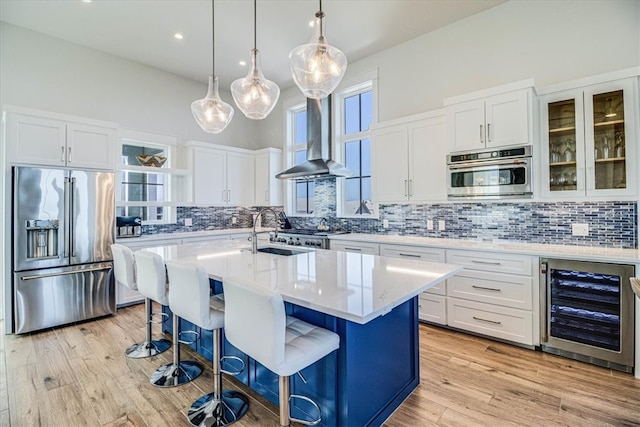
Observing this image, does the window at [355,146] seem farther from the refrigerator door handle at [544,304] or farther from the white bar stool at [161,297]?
the white bar stool at [161,297]

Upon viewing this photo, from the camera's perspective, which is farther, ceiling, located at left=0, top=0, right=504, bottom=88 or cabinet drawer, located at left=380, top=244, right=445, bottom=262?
ceiling, located at left=0, top=0, right=504, bottom=88

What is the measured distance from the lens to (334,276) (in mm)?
1865

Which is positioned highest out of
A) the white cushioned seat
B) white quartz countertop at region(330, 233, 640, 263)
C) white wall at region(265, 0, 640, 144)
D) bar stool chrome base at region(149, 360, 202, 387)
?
white wall at region(265, 0, 640, 144)

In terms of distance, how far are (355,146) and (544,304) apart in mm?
3282

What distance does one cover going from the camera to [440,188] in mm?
3566

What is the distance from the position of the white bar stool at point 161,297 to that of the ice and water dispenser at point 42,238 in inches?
69.1

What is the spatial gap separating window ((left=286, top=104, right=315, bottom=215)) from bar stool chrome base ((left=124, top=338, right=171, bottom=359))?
329cm

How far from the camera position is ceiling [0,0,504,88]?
132 inches

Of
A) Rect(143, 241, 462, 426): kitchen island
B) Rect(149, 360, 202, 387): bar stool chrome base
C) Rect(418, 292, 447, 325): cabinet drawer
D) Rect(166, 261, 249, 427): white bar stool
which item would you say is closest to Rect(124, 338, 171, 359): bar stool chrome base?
Rect(149, 360, 202, 387): bar stool chrome base

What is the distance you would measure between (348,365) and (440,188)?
2.59 metres

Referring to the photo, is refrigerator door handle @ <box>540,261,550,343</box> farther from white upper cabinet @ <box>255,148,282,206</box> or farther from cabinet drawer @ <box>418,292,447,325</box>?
white upper cabinet @ <box>255,148,282,206</box>

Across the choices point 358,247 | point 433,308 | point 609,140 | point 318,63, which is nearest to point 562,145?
point 609,140

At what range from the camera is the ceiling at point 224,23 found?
11.0 ft

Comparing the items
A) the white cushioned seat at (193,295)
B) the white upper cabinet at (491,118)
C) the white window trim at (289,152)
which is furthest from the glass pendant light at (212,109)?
the white window trim at (289,152)
